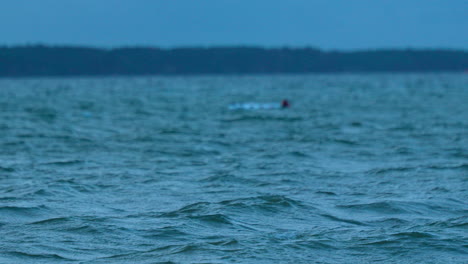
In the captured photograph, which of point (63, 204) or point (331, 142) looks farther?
point (331, 142)

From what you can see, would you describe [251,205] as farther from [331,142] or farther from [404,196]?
[331,142]

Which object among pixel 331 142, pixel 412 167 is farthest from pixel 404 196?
pixel 331 142

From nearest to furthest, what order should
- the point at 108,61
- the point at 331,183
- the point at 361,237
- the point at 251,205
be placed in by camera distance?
the point at 361,237 < the point at 251,205 < the point at 331,183 < the point at 108,61

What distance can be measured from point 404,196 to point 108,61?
179646mm

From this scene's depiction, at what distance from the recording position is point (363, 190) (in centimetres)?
1243

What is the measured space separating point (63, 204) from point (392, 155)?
353 inches

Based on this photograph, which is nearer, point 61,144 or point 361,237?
point 361,237

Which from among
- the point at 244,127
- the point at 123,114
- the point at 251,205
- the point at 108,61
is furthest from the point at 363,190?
the point at 108,61

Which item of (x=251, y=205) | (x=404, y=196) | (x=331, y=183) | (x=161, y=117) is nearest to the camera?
(x=251, y=205)

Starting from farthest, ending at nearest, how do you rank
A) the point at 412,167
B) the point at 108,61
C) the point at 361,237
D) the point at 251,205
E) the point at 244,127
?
the point at 108,61, the point at 244,127, the point at 412,167, the point at 251,205, the point at 361,237

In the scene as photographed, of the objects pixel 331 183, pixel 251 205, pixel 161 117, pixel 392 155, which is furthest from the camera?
pixel 161 117

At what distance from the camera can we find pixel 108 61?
614 ft

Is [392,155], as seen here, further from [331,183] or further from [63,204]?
Answer: [63,204]

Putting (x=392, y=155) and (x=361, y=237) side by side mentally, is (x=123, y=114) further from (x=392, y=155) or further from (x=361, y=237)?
(x=361, y=237)
